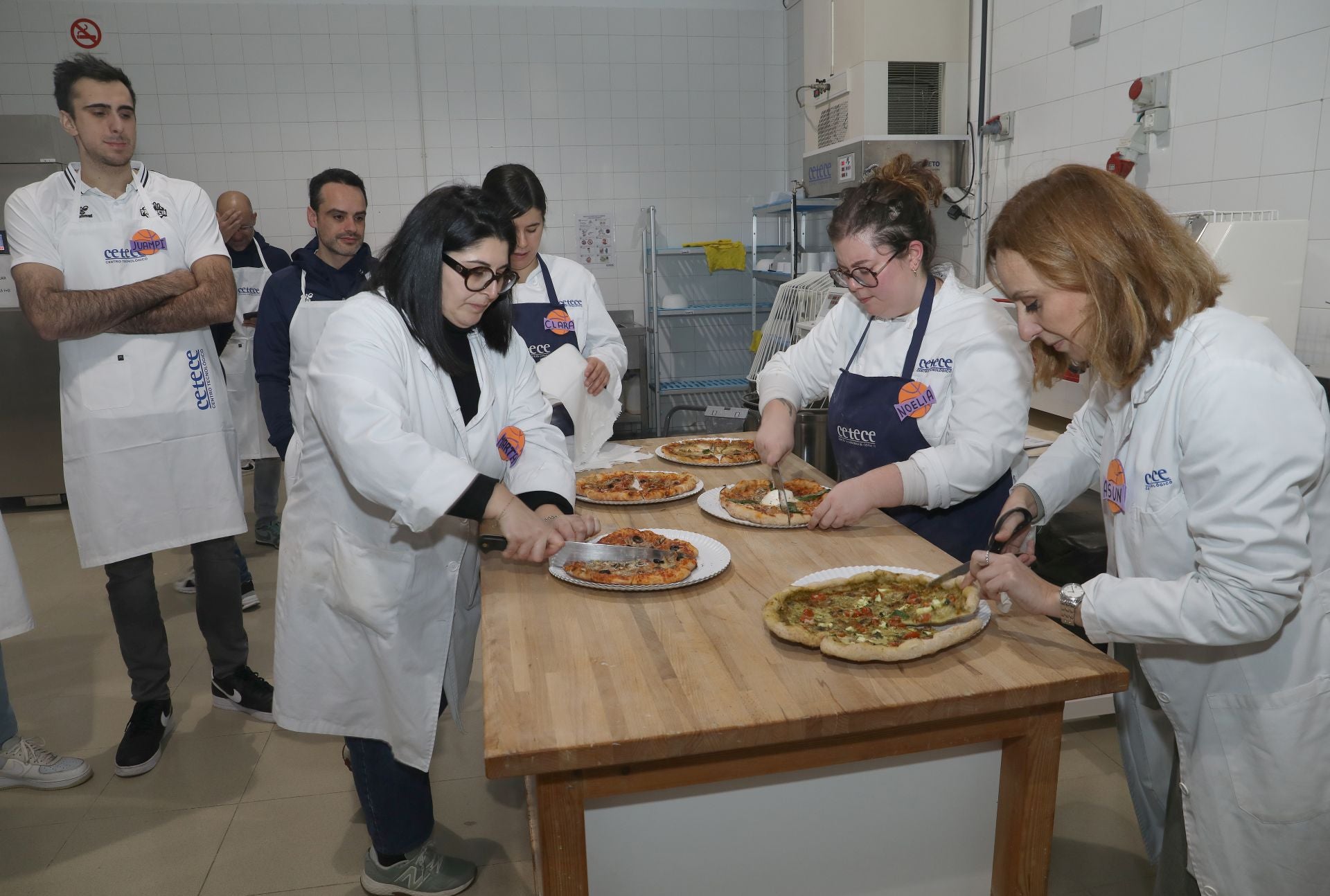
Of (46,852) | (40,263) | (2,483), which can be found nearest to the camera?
(46,852)

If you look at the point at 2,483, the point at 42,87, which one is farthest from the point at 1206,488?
the point at 42,87

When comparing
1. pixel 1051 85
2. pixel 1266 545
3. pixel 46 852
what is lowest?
pixel 46 852

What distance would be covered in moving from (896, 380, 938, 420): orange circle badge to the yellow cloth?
429 cm

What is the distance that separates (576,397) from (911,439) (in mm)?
990

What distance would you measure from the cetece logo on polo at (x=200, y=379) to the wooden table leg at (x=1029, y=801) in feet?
8.39

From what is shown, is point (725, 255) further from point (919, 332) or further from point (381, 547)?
point (381, 547)

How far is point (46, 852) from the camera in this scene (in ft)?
7.79

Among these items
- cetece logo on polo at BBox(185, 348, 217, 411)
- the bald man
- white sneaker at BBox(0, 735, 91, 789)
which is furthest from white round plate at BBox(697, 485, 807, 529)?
the bald man

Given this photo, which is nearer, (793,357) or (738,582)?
(738,582)

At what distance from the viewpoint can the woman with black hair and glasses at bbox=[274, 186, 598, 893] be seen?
5.29ft

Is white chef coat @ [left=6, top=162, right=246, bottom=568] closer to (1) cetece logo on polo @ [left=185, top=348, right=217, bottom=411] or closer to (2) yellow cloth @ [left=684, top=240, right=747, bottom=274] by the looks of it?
(1) cetece logo on polo @ [left=185, top=348, right=217, bottom=411]

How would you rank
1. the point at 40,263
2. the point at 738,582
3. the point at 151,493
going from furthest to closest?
the point at 151,493 < the point at 40,263 < the point at 738,582

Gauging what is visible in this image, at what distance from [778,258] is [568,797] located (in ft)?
16.0

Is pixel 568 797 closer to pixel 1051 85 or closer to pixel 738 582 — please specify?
pixel 738 582
